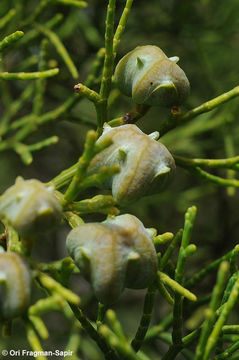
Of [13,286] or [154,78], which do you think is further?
[154,78]

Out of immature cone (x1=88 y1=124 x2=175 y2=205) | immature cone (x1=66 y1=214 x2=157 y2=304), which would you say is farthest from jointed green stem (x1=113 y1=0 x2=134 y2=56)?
immature cone (x1=66 y1=214 x2=157 y2=304)

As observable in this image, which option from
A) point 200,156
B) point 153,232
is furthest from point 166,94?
point 200,156

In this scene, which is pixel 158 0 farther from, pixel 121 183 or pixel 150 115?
pixel 121 183

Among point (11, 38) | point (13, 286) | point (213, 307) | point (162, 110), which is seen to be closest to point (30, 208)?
point (13, 286)

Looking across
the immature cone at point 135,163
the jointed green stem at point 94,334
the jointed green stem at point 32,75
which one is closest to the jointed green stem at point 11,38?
the jointed green stem at point 32,75

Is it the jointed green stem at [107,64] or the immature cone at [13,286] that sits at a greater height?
the jointed green stem at [107,64]

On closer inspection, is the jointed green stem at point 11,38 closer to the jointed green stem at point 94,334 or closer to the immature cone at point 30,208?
the immature cone at point 30,208

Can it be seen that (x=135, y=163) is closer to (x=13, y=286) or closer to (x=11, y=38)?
(x=13, y=286)
